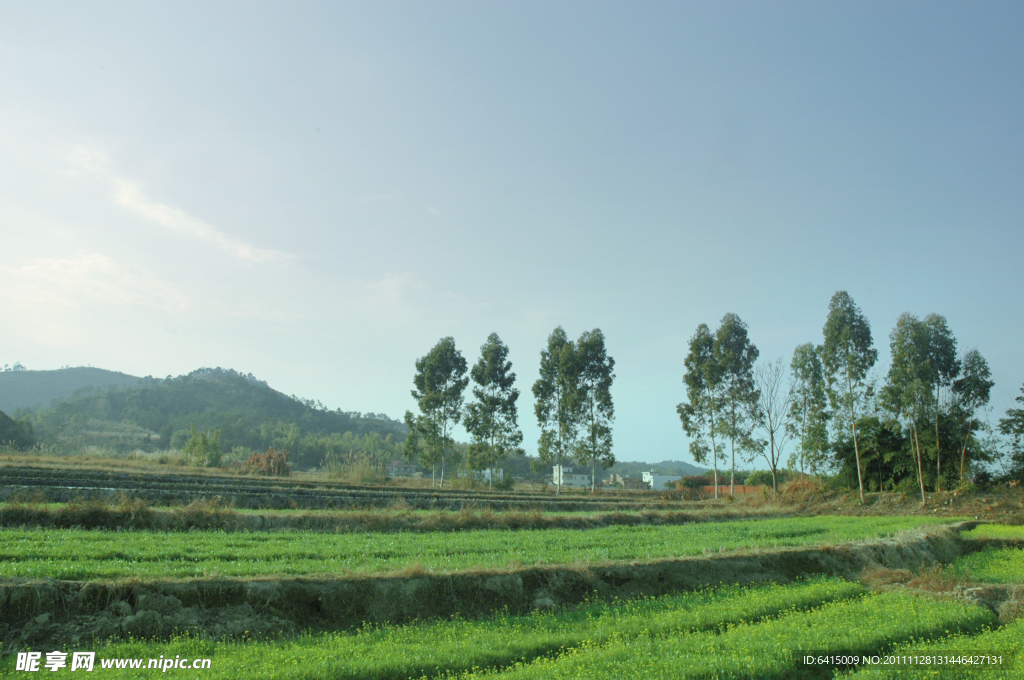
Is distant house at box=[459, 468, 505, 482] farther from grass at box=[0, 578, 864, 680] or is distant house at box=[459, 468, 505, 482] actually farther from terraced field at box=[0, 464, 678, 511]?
grass at box=[0, 578, 864, 680]

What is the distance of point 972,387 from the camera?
123 feet

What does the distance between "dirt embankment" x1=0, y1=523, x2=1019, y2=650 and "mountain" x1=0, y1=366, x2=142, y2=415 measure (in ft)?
436

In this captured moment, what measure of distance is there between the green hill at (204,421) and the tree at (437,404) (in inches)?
967

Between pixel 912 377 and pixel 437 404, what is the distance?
1360 inches

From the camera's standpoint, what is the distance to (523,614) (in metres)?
11.1

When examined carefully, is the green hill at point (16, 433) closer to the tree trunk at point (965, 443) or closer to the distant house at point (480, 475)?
the distant house at point (480, 475)

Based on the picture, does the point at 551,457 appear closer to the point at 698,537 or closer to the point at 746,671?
the point at 698,537

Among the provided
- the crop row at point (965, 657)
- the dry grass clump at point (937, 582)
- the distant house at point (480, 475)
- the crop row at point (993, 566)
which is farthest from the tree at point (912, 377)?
the crop row at point (965, 657)

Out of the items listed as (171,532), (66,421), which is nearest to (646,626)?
(171,532)

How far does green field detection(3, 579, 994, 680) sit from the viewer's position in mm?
7363

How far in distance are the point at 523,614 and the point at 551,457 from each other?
3674 centimetres

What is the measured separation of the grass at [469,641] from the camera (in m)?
7.36

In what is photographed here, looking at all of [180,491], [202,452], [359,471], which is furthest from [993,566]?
[202,452]

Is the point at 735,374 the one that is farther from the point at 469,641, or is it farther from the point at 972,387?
the point at 469,641
